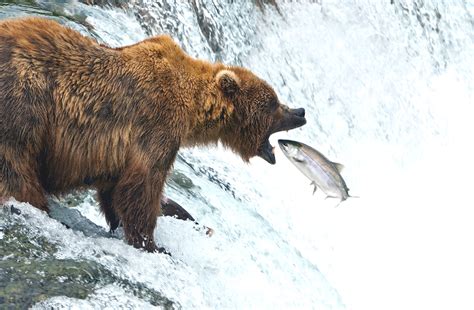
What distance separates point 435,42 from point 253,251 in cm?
830

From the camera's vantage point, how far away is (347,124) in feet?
36.3

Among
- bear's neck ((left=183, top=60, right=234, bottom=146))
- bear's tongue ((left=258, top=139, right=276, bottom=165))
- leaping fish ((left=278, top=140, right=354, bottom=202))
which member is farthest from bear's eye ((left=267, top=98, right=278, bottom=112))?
leaping fish ((left=278, top=140, right=354, bottom=202))

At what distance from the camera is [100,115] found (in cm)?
448

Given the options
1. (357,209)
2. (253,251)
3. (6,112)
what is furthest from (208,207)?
(357,209)

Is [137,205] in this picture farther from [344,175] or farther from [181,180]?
[344,175]

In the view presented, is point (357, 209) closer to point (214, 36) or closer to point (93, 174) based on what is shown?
point (214, 36)

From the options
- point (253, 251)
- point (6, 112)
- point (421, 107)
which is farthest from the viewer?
point (421, 107)

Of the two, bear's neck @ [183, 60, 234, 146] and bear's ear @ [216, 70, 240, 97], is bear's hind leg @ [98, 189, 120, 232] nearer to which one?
bear's neck @ [183, 60, 234, 146]

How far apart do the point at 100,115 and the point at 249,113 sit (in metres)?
1.01

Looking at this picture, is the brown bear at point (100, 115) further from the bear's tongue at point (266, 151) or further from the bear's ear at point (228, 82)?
the bear's tongue at point (266, 151)

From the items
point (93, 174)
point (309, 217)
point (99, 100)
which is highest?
point (99, 100)

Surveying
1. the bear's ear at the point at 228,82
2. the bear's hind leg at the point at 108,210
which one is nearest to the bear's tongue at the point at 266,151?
the bear's ear at the point at 228,82

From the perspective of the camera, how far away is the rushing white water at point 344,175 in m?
5.32

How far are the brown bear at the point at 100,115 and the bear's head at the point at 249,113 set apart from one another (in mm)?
85
